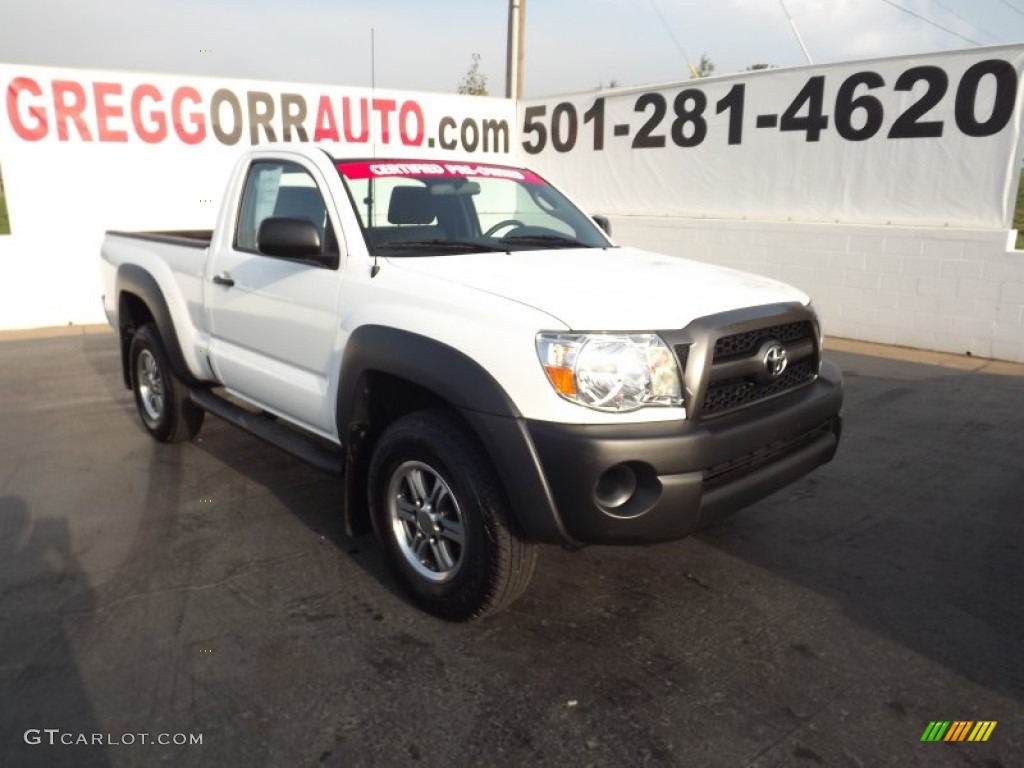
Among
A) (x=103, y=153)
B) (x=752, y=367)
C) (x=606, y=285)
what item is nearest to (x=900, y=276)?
(x=752, y=367)

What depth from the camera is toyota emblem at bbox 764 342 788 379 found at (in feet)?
10.1

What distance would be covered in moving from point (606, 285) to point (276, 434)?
1937mm

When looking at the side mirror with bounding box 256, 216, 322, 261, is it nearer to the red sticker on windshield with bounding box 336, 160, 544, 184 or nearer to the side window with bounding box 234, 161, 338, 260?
the side window with bounding box 234, 161, 338, 260

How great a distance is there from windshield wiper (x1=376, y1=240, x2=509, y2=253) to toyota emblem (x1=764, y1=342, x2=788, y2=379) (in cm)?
129

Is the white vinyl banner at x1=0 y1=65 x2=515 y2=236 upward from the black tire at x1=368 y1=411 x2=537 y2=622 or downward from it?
upward

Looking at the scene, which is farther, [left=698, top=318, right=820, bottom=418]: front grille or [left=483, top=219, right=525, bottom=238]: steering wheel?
[left=483, top=219, right=525, bottom=238]: steering wheel

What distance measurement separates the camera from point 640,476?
275 centimetres

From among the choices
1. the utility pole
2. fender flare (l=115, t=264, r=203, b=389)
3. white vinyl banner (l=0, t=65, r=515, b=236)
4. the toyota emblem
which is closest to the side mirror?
fender flare (l=115, t=264, r=203, b=389)

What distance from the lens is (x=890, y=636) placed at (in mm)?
3074

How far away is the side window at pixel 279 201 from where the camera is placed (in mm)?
3863

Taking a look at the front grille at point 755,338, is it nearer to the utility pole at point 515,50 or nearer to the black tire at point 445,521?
the black tire at point 445,521

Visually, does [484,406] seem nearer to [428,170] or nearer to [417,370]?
[417,370]

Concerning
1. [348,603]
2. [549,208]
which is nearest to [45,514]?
[348,603]

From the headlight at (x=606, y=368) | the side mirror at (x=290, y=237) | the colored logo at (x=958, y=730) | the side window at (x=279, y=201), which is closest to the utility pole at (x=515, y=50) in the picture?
the side window at (x=279, y=201)
